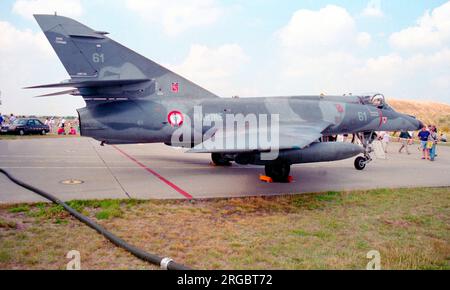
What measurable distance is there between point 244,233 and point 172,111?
615 cm

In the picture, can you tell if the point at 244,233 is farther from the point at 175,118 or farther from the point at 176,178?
the point at 175,118

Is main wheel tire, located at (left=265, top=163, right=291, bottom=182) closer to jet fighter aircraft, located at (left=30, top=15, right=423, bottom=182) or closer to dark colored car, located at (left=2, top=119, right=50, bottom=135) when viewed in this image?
jet fighter aircraft, located at (left=30, top=15, right=423, bottom=182)

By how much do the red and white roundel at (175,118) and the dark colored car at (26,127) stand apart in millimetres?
26455

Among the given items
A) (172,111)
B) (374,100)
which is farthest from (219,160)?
(374,100)

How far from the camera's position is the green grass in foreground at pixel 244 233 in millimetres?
4527

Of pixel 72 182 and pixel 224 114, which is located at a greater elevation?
pixel 224 114

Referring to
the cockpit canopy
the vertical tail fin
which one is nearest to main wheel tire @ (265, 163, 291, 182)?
the vertical tail fin

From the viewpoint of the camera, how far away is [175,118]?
10875 millimetres

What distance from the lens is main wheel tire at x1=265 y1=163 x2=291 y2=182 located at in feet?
34.0

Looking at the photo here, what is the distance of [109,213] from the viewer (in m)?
6.51

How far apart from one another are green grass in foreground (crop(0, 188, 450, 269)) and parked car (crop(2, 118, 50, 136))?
28276 mm

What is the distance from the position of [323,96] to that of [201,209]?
818 centimetres
